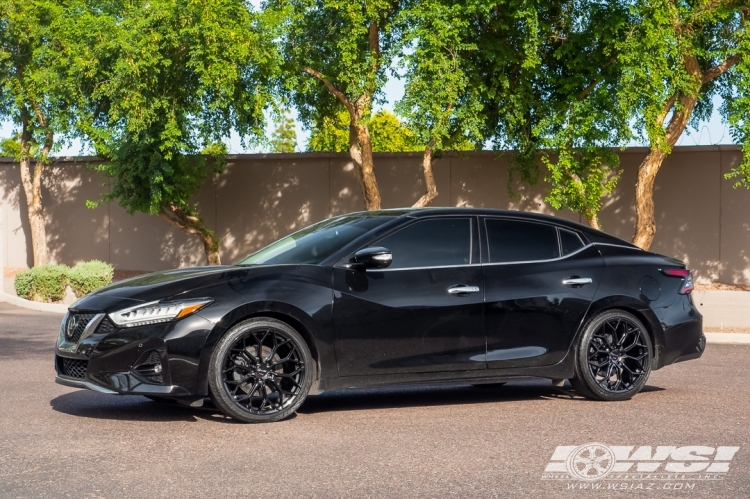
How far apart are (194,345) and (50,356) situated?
517 cm

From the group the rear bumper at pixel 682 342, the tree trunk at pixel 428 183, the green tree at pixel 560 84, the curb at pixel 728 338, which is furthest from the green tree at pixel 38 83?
the rear bumper at pixel 682 342

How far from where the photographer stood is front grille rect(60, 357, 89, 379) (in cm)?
762

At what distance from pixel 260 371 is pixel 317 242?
1.34 metres

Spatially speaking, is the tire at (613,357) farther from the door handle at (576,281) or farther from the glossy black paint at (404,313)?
the door handle at (576,281)

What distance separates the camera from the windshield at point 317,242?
8.23 meters

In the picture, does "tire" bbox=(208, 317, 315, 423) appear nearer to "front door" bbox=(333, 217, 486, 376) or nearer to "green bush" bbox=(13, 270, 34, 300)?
"front door" bbox=(333, 217, 486, 376)

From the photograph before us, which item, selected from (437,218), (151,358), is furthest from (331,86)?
(151,358)

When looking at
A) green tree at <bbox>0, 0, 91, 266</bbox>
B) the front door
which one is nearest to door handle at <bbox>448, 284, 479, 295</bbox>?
the front door

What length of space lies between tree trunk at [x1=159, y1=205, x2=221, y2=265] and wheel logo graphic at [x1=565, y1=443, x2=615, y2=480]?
67.3ft

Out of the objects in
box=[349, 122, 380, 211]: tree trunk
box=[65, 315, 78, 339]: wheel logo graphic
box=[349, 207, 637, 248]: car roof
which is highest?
box=[349, 122, 380, 211]: tree trunk

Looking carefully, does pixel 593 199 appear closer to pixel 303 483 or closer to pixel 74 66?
pixel 74 66

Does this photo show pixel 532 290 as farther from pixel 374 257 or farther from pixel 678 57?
pixel 678 57

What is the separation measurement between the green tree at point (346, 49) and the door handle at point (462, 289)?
13537 mm

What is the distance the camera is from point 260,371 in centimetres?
757
